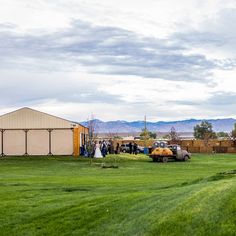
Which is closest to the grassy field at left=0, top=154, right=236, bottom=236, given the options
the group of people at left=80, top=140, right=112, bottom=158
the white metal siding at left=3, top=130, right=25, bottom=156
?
the group of people at left=80, top=140, right=112, bottom=158

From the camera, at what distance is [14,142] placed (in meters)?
58.5

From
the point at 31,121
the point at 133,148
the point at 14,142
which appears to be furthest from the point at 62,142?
the point at 133,148

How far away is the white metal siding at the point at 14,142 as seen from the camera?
5838cm

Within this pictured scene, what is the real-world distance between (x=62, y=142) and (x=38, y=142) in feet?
7.60

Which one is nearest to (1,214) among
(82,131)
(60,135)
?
(60,135)

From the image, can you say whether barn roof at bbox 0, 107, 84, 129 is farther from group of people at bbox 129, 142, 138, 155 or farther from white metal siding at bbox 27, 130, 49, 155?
group of people at bbox 129, 142, 138, 155

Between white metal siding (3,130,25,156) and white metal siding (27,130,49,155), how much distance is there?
669 mm

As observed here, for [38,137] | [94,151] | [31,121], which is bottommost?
[94,151]

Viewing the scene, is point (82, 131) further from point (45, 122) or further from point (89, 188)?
point (89, 188)

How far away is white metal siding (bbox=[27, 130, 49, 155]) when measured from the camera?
192ft

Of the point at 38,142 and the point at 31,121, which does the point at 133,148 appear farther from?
the point at 31,121

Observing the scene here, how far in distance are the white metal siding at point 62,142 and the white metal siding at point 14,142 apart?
2.98m

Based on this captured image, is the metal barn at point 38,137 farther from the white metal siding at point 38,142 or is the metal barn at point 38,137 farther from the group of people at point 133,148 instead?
the group of people at point 133,148

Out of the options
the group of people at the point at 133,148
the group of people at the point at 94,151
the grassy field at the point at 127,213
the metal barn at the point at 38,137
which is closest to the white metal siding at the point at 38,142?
the metal barn at the point at 38,137
